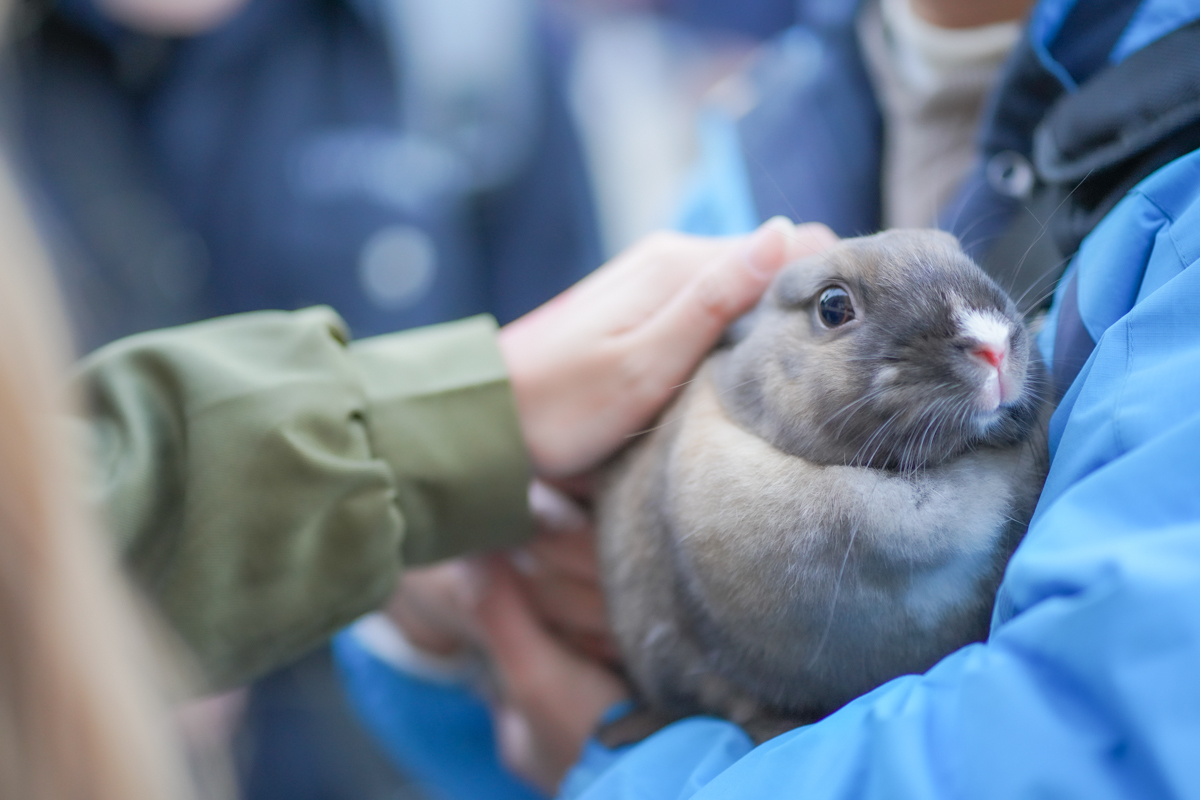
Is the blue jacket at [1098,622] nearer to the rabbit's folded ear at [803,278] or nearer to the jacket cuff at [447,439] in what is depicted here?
the rabbit's folded ear at [803,278]

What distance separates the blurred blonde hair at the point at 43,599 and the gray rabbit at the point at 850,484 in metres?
0.92

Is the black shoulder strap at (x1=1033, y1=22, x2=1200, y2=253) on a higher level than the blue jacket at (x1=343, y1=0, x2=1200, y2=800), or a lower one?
higher

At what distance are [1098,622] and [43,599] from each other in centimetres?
124

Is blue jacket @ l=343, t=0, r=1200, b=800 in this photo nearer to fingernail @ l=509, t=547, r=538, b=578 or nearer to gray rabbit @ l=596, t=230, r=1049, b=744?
gray rabbit @ l=596, t=230, r=1049, b=744

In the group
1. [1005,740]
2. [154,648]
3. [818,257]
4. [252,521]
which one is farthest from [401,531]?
[1005,740]

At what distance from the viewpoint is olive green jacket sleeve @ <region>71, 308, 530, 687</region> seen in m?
1.45

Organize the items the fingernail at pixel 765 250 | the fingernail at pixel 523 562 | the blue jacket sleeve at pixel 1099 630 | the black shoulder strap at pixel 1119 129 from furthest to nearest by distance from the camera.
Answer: the fingernail at pixel 523 562 < the fingernail at pixel 765 250 < the black shoulder strap at pixel 1119 129 < the blue jacket sleeve at pixel 1099 630

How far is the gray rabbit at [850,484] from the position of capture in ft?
3.90

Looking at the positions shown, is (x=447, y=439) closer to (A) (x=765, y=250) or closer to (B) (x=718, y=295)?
(B) (x=718, y=295)

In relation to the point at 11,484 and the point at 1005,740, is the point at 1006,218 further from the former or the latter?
the point at 11,484

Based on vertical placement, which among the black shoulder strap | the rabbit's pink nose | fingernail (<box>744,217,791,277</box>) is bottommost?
the rabbit's pink nose

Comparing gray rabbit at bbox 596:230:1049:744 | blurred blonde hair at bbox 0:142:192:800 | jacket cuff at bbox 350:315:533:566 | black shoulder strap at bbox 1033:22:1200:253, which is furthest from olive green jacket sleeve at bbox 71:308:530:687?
black shoulder strap at bbox 1033:22:1200:253

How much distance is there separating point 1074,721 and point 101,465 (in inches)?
60.5

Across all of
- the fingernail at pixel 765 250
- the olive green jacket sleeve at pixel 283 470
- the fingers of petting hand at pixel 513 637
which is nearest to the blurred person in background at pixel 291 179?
the fingers of petting hand at pixel 513 637
